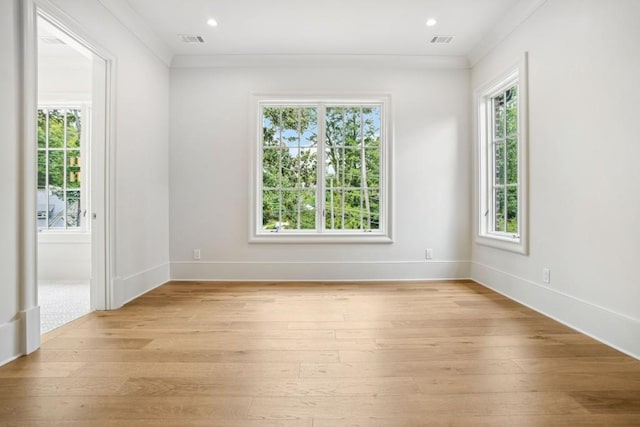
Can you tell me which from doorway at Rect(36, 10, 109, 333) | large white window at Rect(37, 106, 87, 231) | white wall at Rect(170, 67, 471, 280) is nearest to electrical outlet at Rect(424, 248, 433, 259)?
white wall at Rect(170, 67, 471, 280)

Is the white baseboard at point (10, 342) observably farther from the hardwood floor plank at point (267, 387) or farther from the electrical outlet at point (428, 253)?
the electrical outlet at point (428, 253)

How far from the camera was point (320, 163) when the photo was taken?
4746 mm

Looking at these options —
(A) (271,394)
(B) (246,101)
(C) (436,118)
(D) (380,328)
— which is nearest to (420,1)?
(C) (436,118)

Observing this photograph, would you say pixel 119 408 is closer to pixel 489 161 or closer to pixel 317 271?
pixel 317 271

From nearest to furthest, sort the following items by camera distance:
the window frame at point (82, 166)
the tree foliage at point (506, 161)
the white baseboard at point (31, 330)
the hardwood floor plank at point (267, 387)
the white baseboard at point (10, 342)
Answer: the hardwood floor plank at point (267, 387), the white baseboard at point (10, 342), the white baseboard at point (31, 330), the tree foliage at point (506, 161), the window frame at point (82, 166)

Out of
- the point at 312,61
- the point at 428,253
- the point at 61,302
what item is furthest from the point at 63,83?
the point at 428,253

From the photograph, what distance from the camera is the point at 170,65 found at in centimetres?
460

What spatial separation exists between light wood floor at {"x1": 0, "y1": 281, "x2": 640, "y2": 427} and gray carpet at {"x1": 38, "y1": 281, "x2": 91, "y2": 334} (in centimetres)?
26

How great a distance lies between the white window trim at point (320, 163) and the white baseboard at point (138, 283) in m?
1.10

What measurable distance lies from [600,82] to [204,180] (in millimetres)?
3986

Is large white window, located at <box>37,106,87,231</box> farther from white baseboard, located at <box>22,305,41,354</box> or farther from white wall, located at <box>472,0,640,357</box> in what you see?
white wall, located at <box>472,0,640,357</box>

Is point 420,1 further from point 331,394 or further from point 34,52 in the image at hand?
point 331,394

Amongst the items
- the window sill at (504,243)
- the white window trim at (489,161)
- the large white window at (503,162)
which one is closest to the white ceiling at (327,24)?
the white window trim at (489,161)

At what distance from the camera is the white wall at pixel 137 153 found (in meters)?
3.39
